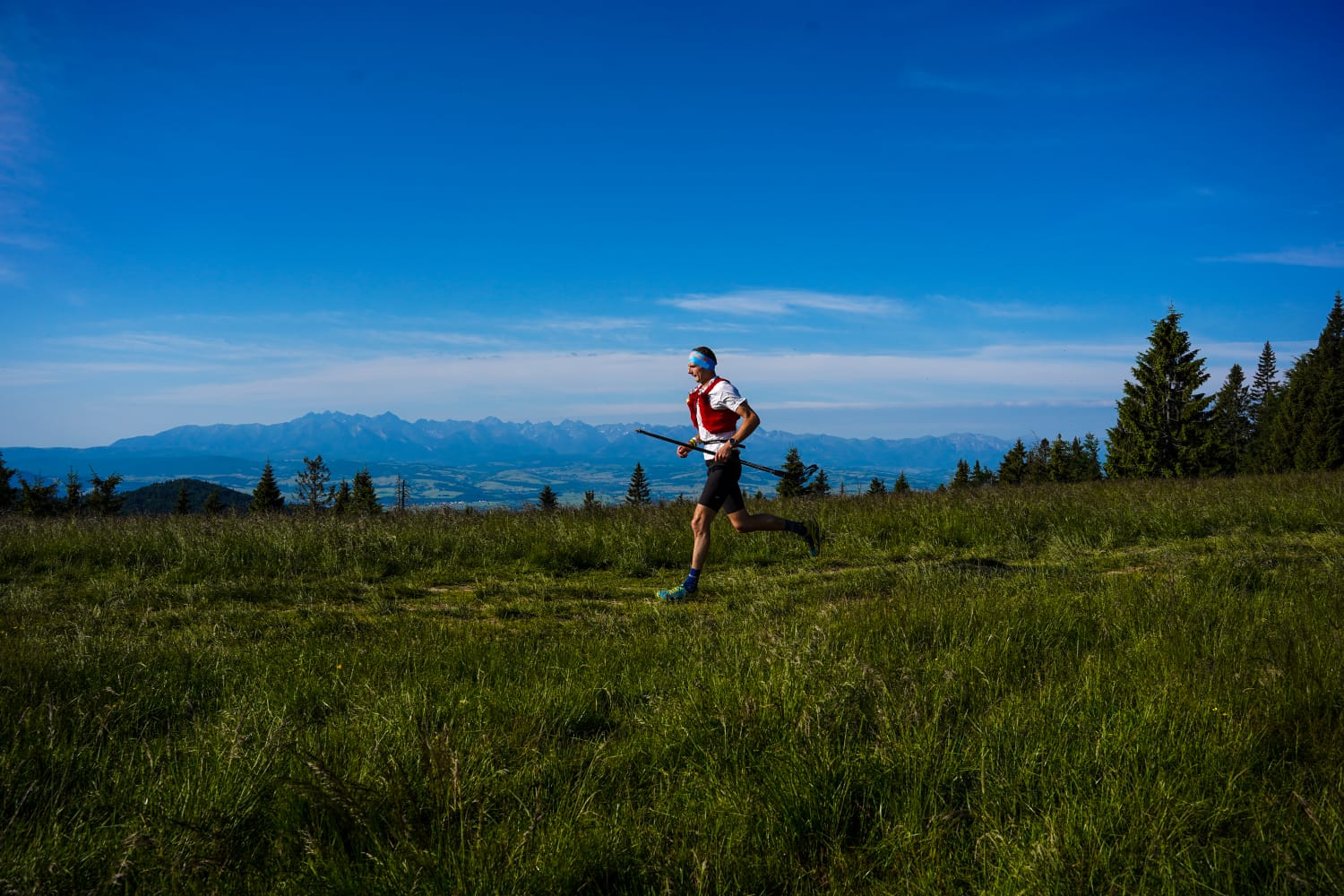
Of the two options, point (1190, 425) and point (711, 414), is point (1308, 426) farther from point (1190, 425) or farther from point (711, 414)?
point (711, 414)

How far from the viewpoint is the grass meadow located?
2.14m

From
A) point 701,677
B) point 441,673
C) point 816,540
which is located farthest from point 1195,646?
point 816,540

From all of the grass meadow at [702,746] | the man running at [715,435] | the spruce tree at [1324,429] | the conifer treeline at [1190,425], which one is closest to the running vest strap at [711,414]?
the man running at [715,435]

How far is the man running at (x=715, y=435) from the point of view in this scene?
26.5 feet

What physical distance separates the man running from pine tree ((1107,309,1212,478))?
4735cm

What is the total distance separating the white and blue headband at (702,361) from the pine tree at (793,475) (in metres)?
1.50

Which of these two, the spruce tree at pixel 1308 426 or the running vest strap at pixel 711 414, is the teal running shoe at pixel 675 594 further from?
the spruce tree at pixel 1308 426

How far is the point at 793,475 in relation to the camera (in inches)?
250

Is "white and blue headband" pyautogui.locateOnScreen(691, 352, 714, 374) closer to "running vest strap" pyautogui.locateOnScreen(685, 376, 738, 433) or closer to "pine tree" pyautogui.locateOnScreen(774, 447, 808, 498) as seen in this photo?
"running vest strap" pyautogui.locateOnScreen(685, 376, 738, 433)

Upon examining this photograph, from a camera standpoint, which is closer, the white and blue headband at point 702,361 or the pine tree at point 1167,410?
the white and blue headband at point 702,361

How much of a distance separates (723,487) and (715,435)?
1.96ft

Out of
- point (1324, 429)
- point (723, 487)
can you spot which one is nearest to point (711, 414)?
point (723, 487)

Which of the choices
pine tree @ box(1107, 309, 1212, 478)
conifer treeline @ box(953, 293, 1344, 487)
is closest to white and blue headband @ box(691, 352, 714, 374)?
conifer treeline @ box(953, 293, 1344, 487)

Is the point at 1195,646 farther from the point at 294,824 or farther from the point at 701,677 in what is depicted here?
the point at 294,824
